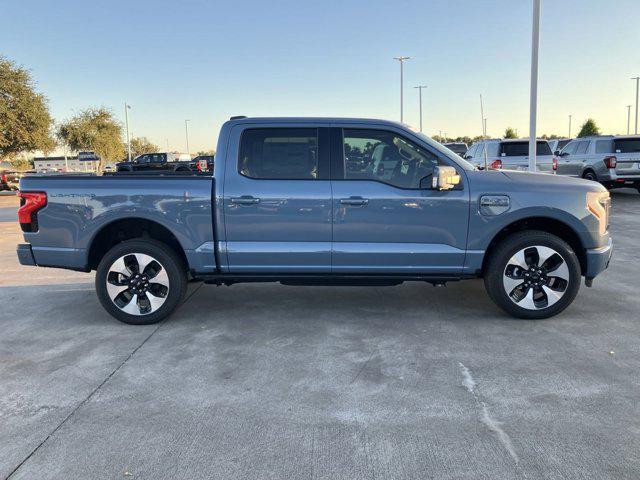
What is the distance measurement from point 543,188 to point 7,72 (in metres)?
29.0

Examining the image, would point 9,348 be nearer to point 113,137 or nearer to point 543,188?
point 543,188

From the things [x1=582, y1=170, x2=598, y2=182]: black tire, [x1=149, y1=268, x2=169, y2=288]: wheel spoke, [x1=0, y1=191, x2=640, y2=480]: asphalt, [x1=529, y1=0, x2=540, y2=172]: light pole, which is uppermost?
[x1=529, y1=0, x2=540, y2=172]: light pole

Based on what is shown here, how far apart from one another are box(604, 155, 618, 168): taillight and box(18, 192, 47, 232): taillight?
621 inches

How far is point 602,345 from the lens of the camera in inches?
168

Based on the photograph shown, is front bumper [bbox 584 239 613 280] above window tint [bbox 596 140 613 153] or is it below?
below

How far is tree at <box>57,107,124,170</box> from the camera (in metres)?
48.7

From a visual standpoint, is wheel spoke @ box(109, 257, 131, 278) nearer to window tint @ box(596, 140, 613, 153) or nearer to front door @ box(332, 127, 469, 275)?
front door @ box(332, 127, 469, 275)

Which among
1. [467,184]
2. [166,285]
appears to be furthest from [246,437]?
[467,184]

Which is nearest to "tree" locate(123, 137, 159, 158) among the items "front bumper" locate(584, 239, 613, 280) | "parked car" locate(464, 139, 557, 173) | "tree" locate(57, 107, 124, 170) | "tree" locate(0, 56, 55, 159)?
"tree" locate(57, 107, 124, 170)

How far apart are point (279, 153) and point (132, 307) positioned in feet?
6.71

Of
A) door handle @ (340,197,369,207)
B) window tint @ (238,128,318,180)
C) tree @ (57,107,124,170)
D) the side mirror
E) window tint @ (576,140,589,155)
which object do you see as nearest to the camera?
the side mirror

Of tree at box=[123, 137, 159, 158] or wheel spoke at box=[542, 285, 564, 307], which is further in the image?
tree at box=[123, 137, 159, 158]

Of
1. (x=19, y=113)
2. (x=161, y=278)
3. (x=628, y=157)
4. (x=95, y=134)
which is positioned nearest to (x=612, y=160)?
(x=628, y=157)

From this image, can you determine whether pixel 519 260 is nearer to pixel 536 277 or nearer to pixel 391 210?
pixel 536 277
